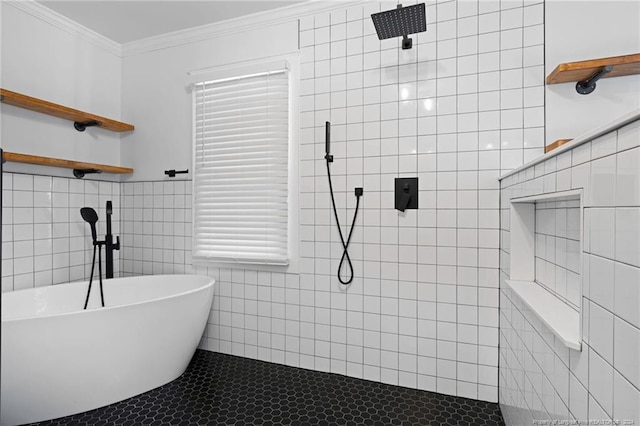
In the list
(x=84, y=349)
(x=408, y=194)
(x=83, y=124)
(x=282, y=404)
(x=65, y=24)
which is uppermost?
(x=65, y=24)

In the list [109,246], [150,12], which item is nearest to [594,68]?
[150,12]

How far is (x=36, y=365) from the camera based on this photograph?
1.71m

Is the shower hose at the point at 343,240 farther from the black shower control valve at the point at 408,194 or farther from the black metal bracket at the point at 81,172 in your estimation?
the black metal bracket at the point at 81,172

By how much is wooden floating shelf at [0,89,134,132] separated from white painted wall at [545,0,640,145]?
306 centimetres

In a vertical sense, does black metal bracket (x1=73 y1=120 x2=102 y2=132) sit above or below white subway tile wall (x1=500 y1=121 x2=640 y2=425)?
above

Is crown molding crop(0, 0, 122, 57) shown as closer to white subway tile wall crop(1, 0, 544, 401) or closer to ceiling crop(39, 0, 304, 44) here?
ceiling crop(39, 0, 304, 44)

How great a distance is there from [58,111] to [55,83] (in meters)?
0.35

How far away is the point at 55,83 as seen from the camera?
2670mm

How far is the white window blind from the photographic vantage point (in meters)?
2.59

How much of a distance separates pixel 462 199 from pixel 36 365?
2.41 m

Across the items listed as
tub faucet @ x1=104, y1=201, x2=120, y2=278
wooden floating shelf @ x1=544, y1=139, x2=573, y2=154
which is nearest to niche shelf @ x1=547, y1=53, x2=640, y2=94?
wooden floating shelf @ x1=544, y1=139, x2=573, y2=154

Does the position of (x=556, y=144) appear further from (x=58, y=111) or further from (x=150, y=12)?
(x=58, y=111)

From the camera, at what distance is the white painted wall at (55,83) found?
2.41 metres

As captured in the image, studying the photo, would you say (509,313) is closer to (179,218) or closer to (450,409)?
(450,409)
